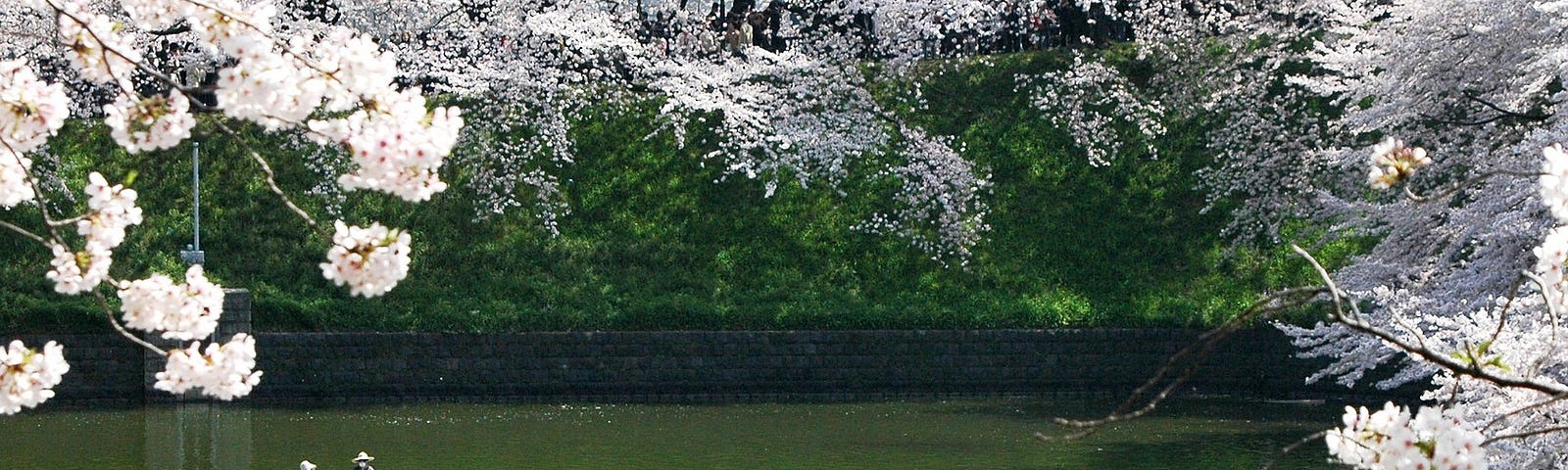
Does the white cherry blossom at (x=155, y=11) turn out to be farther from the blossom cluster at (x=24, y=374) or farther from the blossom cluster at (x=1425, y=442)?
the blossom cluster at (x=1425, y=442)

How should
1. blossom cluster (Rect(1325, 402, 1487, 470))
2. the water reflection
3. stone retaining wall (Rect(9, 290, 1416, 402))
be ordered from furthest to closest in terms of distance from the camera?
1. stone retaining wall (Rect(9, 290, 1416, 402))
2. the water reflection
3. blossom cluster (Rect(1325, 402, 1487, 470))

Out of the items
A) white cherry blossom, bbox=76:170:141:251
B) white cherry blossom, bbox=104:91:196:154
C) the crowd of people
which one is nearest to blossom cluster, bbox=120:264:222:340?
white cherry blossom, bbox=76:170:141:251

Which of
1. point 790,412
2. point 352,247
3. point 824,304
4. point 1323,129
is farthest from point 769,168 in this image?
point 352,247

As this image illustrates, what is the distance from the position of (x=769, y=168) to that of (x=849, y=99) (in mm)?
1273

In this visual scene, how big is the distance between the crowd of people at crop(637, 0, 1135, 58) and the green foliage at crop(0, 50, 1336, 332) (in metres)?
0.97

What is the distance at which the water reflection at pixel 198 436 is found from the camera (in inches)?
598

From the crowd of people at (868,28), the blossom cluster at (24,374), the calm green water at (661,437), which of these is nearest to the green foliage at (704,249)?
the crowd of people at (868,28)

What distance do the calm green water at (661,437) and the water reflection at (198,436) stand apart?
0.06ft

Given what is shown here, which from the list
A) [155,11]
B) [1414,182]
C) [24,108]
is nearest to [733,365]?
[1414,182]

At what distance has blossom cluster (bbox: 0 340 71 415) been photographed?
464cm

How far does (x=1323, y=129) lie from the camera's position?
2239 cm

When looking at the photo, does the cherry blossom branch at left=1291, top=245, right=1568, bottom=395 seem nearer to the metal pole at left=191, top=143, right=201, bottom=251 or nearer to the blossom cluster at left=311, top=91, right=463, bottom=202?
the blossom cluster at left=311, top=91, right=463, bottom=202

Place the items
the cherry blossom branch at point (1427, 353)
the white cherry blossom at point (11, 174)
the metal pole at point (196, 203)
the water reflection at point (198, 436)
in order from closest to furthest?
the cherry blossom branch at point (1427, 353)
the white cherry blossom at point (11, 174)
the water reflection at point (198, 436)
the metal pole at point (196, 203)

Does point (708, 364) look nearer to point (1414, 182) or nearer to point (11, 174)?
point (1414, 182)
